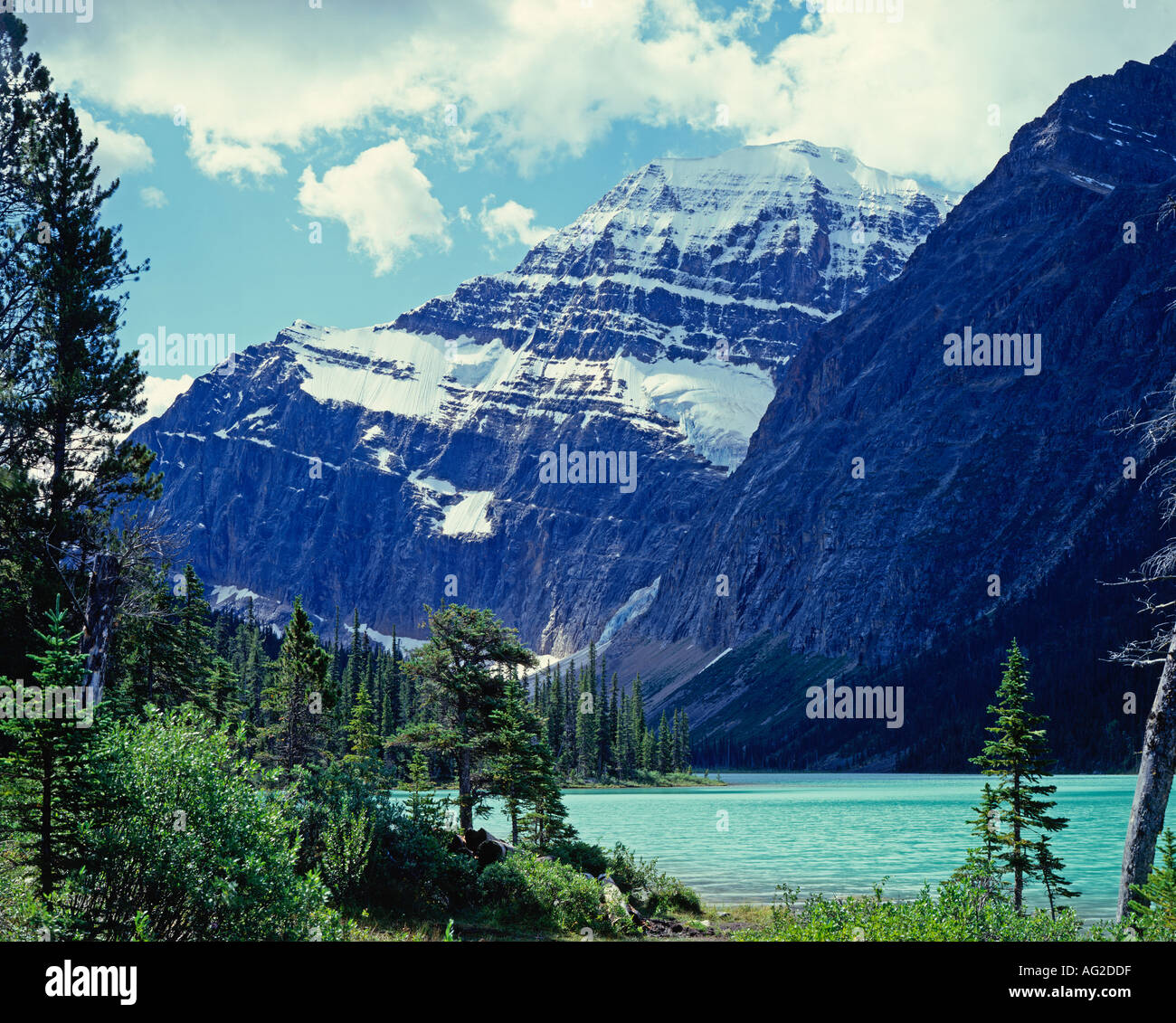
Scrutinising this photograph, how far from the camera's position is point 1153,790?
15367 millimetres

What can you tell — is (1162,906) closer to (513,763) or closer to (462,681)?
(462,681)

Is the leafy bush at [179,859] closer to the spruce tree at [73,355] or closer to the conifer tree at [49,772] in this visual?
the conifer tree at [49,772]

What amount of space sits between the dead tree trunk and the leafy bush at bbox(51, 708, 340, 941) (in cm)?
1287

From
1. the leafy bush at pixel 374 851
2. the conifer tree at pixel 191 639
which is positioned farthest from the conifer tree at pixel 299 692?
the leafy bush at pixel 374 851

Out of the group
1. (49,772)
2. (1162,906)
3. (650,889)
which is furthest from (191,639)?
(1162,906)

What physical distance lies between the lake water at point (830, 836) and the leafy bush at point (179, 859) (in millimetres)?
25160

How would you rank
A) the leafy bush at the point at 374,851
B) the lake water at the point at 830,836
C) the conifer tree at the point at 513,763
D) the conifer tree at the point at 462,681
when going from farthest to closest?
1. the lake water at the point at 830,836
2. the conifer tree at the point at 513,763
3. the conifer tree at the point at 462,681
4. the leafy bush at the point at 374,851

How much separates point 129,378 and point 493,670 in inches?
738

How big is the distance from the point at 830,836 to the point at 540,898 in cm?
4459

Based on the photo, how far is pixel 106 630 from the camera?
30406 millimetres

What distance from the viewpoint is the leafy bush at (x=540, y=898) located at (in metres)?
24.8

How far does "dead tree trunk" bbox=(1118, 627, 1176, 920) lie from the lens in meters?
15.4
